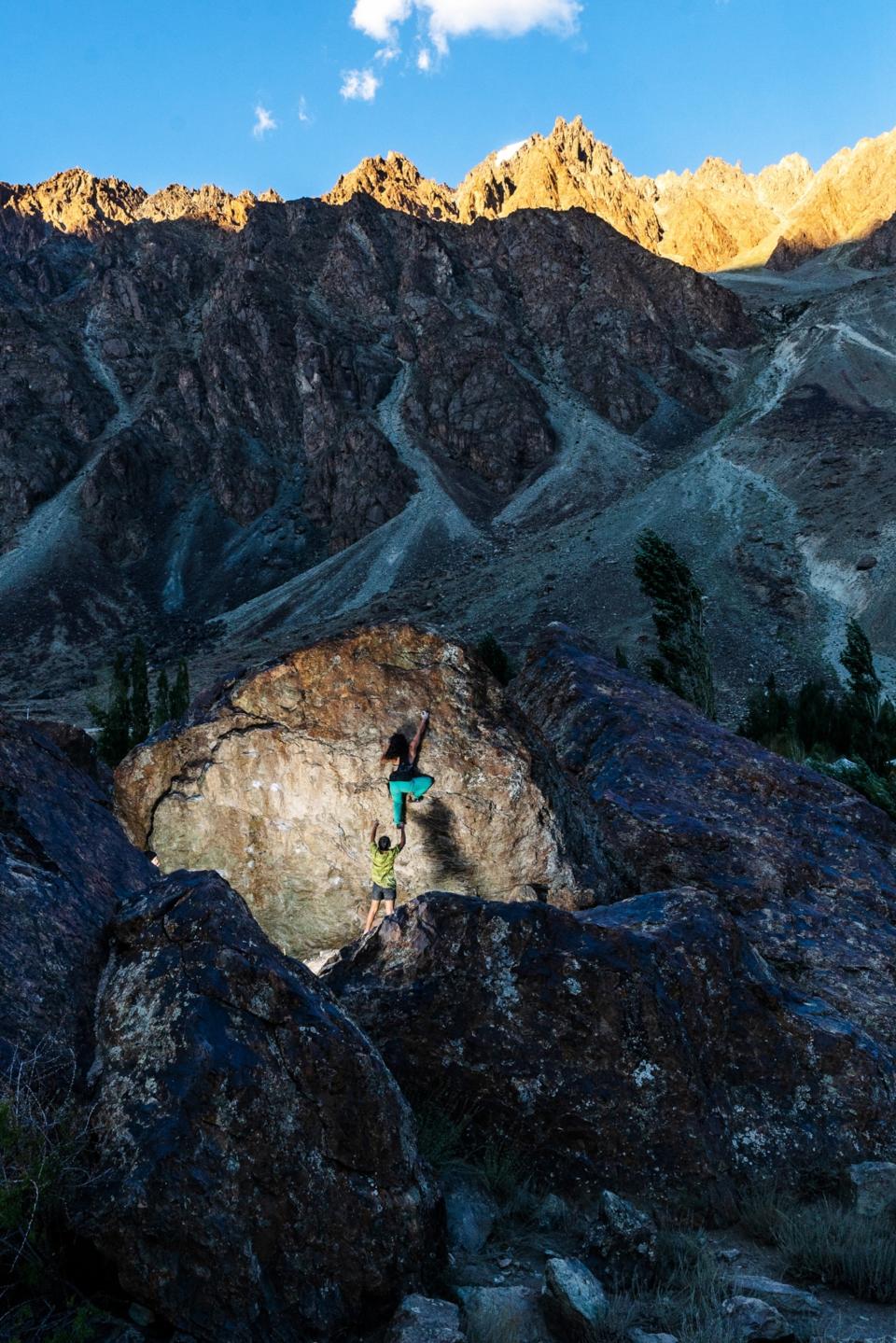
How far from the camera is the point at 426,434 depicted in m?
108

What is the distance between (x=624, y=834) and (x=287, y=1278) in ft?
21.7

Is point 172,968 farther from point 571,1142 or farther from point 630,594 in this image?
point 630,594

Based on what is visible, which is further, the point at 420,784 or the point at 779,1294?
the point at 420,784

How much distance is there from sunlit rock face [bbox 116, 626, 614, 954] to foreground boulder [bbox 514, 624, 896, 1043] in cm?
105

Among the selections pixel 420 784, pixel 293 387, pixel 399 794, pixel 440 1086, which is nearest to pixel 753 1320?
pixel 440 1086

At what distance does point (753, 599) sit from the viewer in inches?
2325

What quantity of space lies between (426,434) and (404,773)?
4166 inches

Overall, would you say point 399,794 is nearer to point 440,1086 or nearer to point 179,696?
point 440,1086

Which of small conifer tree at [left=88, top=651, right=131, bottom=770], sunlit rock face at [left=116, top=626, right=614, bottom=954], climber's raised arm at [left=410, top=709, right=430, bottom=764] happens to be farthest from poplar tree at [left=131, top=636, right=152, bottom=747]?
climber's raised arm at [left=410, top=709, right=430, bottom=764]

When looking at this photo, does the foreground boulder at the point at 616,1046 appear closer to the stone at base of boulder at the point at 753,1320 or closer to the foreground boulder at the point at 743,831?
the stone at base of boulder at the point at 753,1320

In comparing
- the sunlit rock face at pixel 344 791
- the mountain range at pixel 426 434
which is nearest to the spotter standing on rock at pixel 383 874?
the sunlit rock face at pixel 344 791

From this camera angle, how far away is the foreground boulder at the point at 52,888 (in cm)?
396

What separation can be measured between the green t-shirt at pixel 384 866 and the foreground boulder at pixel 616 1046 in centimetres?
159

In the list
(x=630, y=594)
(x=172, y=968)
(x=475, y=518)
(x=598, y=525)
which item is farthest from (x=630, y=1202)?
(x=475, y=518)
